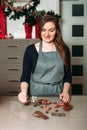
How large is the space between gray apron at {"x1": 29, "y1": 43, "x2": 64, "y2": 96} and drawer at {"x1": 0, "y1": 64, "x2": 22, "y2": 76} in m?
2.25

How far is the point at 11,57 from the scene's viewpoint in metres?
4.29

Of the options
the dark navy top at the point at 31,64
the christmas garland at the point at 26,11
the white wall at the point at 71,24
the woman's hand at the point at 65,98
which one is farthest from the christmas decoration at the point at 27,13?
the woman's hand at the point at 65,98

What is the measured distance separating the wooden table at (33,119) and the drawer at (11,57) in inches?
98.9

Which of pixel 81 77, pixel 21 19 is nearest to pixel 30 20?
pixel 21 19

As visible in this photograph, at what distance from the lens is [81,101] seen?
186 cm

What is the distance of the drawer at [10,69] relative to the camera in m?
4.32

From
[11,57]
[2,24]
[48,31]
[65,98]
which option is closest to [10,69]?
[11,57]

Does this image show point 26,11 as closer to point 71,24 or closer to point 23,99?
point 71,24

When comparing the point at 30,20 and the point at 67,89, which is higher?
the point at 30,20

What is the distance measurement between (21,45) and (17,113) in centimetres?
274

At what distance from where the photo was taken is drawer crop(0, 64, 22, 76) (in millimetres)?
4318

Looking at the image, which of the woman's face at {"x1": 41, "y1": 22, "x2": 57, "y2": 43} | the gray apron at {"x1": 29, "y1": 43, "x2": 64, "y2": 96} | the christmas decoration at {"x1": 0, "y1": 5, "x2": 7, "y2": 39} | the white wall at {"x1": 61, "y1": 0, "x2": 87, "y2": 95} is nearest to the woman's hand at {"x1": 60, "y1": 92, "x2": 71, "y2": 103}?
the gray apron at {"x1": 29, "y1": 43, "x2": 64, "y2": 96}

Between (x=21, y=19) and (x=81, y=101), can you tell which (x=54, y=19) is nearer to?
(x=81, y=101)

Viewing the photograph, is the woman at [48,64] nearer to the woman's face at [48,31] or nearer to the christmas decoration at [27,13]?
the woman's face at [48,31]
